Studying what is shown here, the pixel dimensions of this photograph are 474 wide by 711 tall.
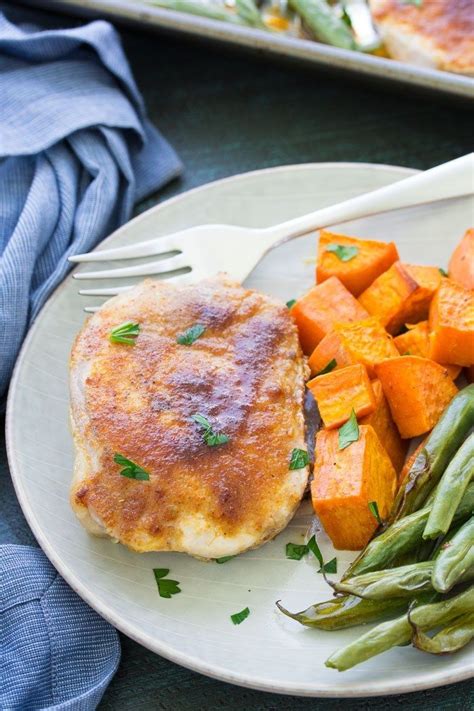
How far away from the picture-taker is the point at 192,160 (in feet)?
15.5

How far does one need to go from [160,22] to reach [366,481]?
8.88 feet

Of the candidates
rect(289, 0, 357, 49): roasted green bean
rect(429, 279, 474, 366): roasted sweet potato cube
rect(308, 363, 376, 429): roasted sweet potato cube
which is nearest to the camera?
rect(308, 363, 376, 429): roasted sweet potato cube

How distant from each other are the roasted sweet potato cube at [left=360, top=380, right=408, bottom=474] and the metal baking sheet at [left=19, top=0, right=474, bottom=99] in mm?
1649

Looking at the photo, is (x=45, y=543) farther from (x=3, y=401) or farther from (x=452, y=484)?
(x=452, y=484)

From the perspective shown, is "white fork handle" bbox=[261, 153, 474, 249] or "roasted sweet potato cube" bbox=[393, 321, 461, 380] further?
"white fork handle" bbox=[261, 153, 474, 249]

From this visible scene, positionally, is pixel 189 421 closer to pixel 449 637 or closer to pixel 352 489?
pixel 352 489

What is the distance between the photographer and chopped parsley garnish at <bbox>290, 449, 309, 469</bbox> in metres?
3.14

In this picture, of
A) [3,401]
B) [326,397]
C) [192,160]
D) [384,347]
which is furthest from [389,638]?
[192,160]

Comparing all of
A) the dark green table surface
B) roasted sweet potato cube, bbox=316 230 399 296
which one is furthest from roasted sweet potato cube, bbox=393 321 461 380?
the dark green table surface

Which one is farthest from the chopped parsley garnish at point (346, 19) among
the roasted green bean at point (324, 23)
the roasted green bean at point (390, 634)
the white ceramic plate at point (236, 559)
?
the roasted green bean at point (390, 634)

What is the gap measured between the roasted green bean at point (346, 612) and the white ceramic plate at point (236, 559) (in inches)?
2.5

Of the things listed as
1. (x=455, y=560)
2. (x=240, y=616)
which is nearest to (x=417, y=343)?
(x=455, y=560)

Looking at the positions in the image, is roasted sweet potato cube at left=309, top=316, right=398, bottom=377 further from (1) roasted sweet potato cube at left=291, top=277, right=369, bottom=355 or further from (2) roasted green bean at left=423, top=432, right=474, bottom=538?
(2) roasted green bean at left=423, top=432, right=474, bottom=538

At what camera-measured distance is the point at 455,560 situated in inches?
108
